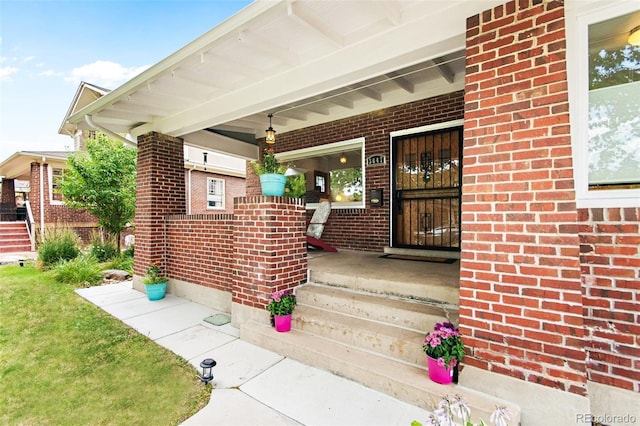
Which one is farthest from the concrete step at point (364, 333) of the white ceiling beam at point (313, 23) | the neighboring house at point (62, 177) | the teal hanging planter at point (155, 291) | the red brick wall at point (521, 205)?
the neighboring house at point (62, 177)

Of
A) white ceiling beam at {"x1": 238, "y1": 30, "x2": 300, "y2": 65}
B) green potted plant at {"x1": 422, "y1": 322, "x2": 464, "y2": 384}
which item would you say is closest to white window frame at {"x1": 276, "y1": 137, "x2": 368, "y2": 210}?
white ceiling beam at {"x1": 238, "y1": 30, "x2": 300, "y2": 65}

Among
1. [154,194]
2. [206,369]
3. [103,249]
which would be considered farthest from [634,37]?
[103,249]

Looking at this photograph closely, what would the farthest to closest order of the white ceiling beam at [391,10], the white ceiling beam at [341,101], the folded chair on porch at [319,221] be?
the folded chair on porch at [319,221] < the white ceiling beam at [341,101] < the white ceiling beam at [391,10]

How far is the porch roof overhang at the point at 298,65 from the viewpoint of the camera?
237 cm

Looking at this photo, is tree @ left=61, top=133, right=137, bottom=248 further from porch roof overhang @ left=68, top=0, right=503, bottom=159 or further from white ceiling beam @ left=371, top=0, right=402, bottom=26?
white ceiling beam @ left=371, top=0, right=402, bottom=26

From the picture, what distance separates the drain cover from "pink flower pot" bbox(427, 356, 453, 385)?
2754mm

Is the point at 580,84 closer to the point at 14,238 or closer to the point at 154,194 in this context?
the point at 154,194

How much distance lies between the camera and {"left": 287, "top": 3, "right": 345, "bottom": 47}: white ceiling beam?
2295 mm

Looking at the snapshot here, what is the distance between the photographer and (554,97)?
182cm

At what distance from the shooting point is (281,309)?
3.02m

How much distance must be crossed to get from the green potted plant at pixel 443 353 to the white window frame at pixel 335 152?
3395 mm

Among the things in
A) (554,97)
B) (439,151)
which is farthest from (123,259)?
(554,97)

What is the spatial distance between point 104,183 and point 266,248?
7.11 metres

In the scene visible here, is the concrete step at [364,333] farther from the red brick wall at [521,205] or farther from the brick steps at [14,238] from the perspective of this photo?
the brick steps at [14,238]
